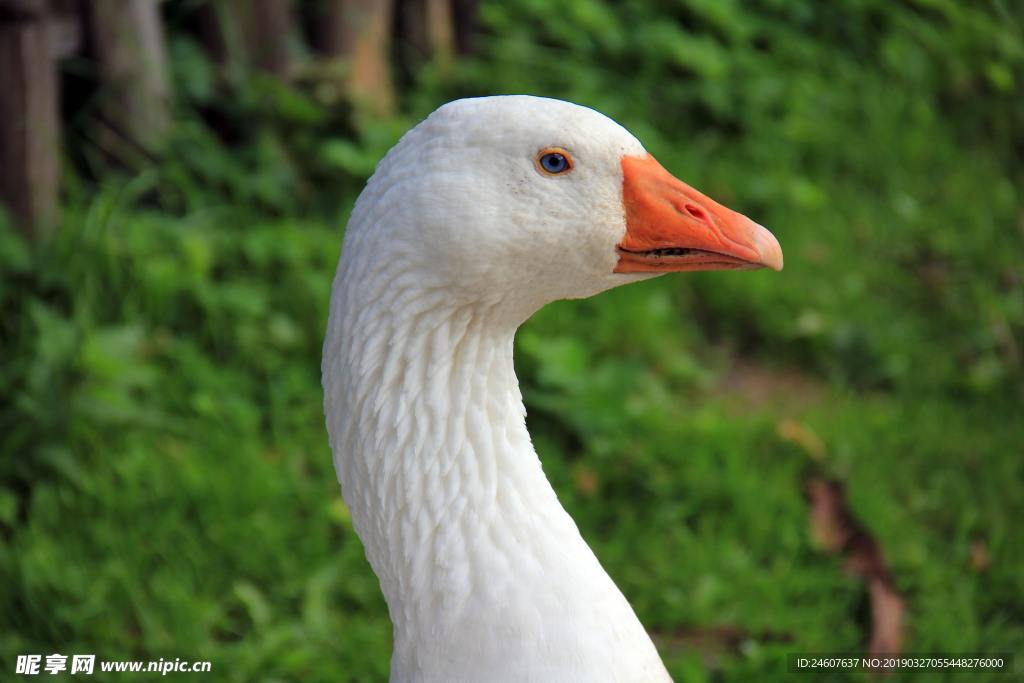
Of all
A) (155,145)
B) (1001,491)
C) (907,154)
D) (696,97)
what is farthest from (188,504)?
(907,154)

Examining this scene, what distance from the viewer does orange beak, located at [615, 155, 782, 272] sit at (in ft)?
6.16

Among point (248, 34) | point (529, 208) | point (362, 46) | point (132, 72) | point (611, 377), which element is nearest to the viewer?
point (529, 208)

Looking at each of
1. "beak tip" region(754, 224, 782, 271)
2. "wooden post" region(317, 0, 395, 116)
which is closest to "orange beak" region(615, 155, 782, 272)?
"beak tip" region(754, 224, 782, 271)

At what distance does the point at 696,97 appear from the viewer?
4930 millimetres

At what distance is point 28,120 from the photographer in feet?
11.5

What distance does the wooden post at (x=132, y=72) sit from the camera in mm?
3770

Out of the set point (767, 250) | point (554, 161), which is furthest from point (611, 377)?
point (554, 161)

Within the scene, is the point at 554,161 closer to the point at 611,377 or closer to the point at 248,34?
the point at 611,377

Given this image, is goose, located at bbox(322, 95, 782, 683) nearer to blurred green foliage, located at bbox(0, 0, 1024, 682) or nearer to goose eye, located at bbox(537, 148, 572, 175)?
goose eye, located at bbox(537, 148, 572, 175)

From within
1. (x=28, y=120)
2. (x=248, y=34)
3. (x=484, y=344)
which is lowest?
(x=28, y=120)

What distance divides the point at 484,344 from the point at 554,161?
322 mm

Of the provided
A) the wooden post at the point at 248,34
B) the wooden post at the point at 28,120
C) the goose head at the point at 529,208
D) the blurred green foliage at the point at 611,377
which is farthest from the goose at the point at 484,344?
the wooden post at the point at 248,34

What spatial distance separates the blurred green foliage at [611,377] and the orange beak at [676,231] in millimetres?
1325

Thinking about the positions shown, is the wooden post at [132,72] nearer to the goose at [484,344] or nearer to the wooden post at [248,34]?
the wooden post at [248,34]
